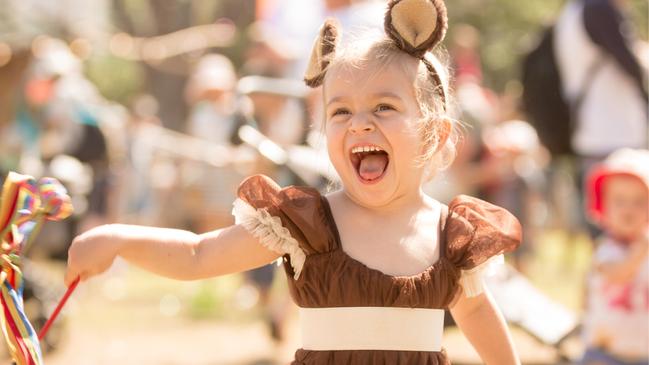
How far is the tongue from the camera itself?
9.51 feet

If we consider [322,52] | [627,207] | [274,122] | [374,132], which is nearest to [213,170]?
[274,122]

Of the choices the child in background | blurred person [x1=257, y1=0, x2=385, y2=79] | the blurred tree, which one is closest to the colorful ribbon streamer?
the child in background

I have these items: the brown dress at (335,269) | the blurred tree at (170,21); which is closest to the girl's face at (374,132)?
the brown dress at (335,269)

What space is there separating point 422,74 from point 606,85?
12.4 ft

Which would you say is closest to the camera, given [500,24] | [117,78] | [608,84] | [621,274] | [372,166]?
[372,166]

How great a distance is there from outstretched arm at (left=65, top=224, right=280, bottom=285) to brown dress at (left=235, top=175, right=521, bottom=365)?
52mm

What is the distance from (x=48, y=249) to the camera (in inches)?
302

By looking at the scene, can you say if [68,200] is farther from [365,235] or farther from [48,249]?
[48,249]

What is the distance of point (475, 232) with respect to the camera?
306cm

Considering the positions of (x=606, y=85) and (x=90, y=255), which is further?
(x=606, y=85)

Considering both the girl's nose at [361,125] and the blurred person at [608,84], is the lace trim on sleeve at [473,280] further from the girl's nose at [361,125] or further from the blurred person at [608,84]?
the blurred person at [608,84]

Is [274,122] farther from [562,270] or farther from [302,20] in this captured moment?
[562,270]

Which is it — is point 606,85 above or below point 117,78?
below

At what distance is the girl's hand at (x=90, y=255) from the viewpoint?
8.83ft
